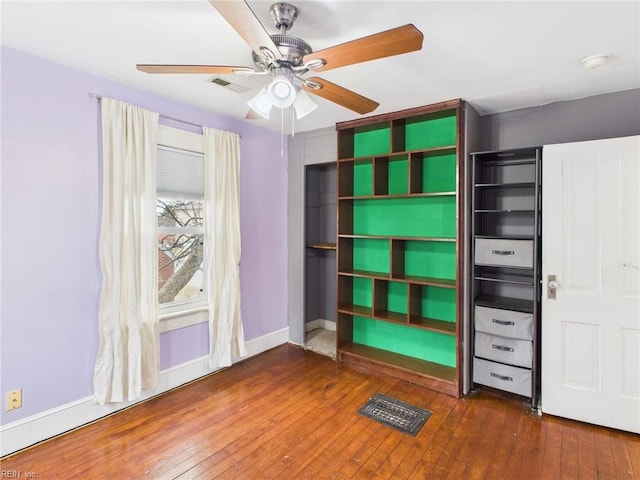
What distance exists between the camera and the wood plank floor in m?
2.02

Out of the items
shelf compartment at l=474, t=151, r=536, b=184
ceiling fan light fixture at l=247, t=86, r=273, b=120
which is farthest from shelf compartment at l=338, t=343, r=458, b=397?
ceiling fan light fixture at l=247, t=86, r=273, b=120

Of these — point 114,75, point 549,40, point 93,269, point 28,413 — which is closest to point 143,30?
point 114,75

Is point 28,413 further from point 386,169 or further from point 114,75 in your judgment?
point 386,169

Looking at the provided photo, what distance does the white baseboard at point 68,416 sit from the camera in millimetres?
2143

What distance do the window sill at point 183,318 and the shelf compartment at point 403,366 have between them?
1.45 meters

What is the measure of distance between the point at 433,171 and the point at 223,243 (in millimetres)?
2118

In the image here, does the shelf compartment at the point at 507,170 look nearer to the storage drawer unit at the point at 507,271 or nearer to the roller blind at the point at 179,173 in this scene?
the storage drawer unit at the point at 507,271

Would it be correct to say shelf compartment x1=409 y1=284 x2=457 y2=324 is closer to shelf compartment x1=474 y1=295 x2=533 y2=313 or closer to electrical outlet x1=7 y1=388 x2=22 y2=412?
shelf compartment x1=474 y1=295 x2=533 y2=313

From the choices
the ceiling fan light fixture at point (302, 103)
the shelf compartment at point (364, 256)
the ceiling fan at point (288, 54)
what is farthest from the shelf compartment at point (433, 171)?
the ceiling fan light fixture at point (302, 103)

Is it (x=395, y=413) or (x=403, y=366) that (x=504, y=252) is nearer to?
(x=403, y=366)

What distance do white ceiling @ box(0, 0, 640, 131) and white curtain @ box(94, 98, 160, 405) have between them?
389mm

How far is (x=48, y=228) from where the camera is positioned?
2.29 meters

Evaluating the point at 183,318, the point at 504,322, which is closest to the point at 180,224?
the point at 183,318

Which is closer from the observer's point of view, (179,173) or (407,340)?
(179,173)
